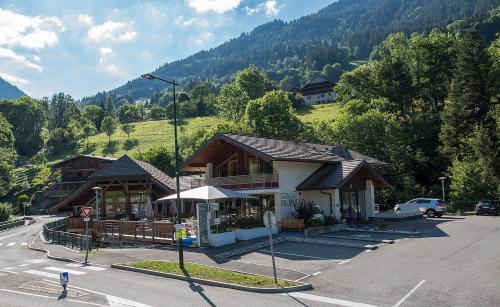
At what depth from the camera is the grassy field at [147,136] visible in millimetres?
99375

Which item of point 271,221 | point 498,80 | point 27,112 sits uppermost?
point 27,112

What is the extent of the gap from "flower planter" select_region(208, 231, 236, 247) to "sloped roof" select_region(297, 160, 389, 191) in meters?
8.44

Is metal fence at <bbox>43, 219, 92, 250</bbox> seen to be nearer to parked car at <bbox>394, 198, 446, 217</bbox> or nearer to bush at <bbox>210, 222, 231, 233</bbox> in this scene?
bush at <bbox>210, 222, 231, 233</bbox>

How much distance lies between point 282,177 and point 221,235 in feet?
27.0

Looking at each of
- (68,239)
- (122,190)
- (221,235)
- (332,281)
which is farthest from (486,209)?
(68,239)

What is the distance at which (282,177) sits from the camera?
31.0m

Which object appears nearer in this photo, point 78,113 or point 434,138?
point 434,138

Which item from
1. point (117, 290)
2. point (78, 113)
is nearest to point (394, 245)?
point (117, 290)

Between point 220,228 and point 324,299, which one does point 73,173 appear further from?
point 324,299

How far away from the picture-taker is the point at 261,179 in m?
30.4

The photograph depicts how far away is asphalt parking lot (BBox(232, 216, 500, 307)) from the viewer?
1343 centimetres

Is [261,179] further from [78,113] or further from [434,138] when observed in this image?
[78,113]

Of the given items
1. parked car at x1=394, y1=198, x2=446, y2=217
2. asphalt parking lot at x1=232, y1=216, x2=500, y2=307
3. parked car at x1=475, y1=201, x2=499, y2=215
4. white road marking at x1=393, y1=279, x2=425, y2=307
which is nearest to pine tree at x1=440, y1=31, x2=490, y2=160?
parked car at x1=475, y1=201, x2=499, y2=215

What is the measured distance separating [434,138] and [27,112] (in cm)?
10402
